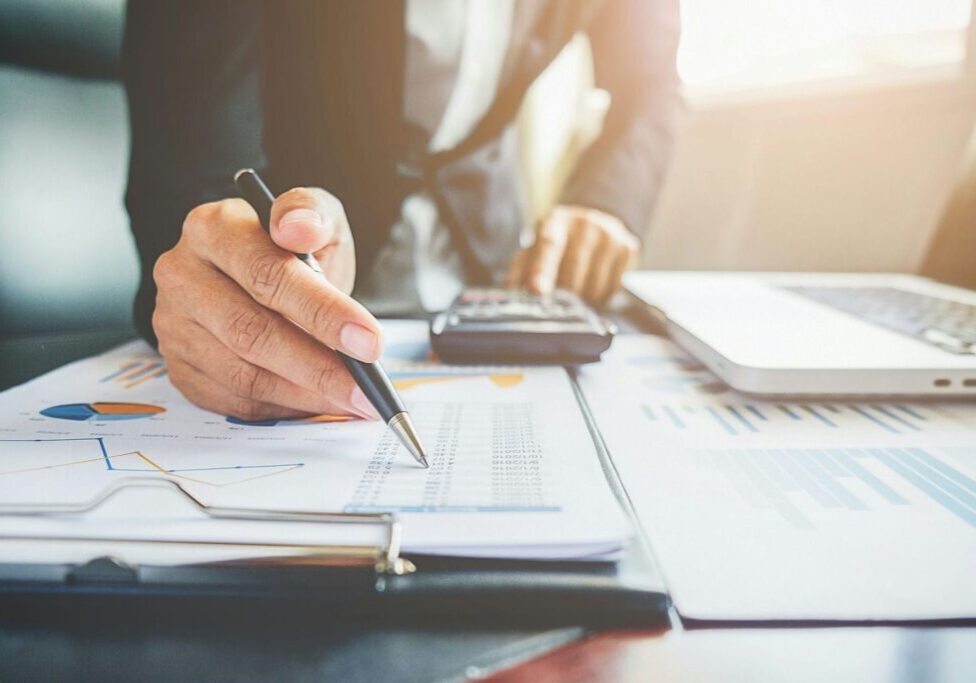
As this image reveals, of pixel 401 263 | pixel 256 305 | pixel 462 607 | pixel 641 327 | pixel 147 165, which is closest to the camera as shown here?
pixel 462 607

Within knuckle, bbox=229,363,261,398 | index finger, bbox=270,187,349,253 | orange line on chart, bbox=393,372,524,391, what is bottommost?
orange line on chart, bbox=393,372,524,391

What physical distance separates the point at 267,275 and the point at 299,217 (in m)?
0.03

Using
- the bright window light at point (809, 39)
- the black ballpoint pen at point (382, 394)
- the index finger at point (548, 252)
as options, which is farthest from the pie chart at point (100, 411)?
the bright window light at point (809, 39)

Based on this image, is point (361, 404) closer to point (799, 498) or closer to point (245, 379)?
point (245, 379)

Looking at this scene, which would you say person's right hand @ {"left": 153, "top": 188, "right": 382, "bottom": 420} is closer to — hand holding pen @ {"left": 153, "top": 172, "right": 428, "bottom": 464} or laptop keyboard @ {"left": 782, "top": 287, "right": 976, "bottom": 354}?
hand holding pen @ {"left": 153, "top": 172, "right": 428, "bottom": 464}

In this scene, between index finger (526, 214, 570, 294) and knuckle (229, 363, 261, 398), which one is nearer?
knuckle (229, 363, 261, 398)

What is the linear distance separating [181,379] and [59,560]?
0.15 metres

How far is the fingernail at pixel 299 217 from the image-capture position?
11.3 inches

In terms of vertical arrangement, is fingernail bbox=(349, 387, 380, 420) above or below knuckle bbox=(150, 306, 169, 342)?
below

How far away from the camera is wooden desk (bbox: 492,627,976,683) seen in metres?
0.16

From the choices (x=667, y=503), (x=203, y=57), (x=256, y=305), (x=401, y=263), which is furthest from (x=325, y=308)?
(x=401, y=263)

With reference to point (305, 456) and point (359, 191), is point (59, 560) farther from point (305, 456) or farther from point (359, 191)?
point (359, 191)

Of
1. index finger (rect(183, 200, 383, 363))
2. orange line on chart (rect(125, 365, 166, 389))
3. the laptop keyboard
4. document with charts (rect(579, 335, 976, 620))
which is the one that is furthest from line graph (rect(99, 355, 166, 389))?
the laptop keyboard

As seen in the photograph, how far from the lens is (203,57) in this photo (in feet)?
1.48
